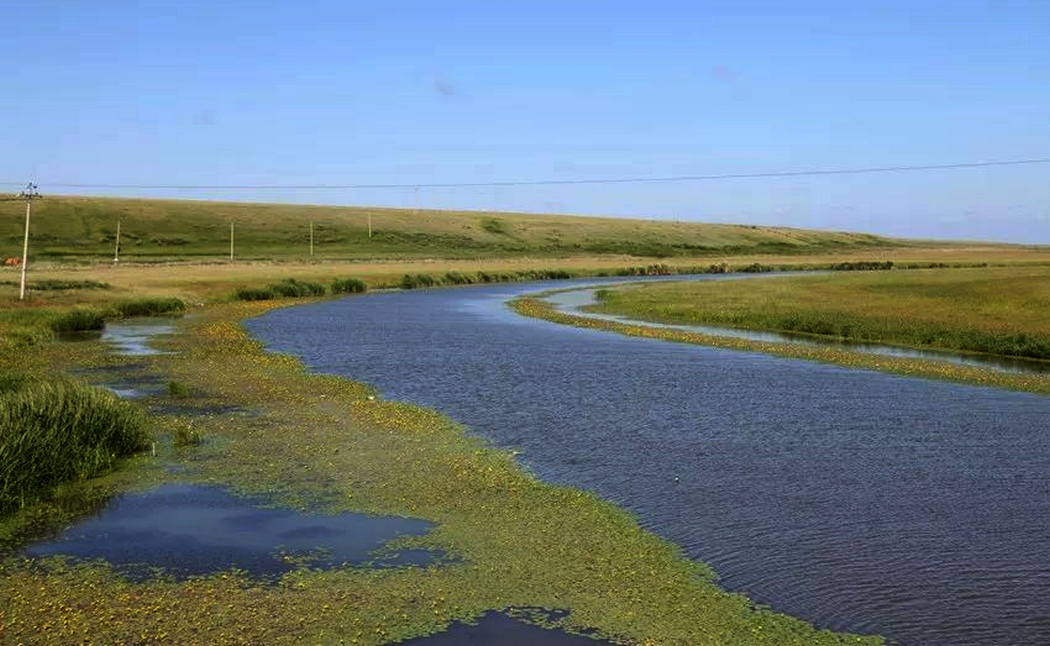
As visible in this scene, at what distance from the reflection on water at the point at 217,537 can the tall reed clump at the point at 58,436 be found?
133cm

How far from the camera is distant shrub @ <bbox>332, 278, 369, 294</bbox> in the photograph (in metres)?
80.4

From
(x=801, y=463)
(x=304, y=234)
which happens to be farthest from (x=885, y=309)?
(x=304, y=234)

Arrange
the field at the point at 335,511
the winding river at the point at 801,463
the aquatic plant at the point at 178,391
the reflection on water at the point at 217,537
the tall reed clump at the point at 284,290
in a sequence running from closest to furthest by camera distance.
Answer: the field at the point at 335,511
the winding river at the point at 801,463
the reflection on water at the point at 217,537
the aquatic plant at the point at 178,391
the tall reed clump at the point at 284,290

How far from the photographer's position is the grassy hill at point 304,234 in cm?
12569

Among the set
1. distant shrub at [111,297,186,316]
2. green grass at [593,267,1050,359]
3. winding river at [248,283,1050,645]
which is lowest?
distant shrub at [111,297,186,316]

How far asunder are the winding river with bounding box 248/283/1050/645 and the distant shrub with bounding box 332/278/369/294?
142 feet

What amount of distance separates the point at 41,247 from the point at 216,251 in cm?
1948

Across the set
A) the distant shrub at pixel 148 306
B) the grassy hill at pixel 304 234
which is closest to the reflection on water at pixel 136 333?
the distant shrub at pixel 148 306

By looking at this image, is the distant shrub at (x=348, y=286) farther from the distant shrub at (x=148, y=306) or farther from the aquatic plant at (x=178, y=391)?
the aquatic plant at (x=178, y=391)

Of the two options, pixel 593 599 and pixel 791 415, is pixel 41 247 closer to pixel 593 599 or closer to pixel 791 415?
pixel 791 415

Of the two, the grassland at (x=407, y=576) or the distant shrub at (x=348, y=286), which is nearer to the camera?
the grassland at (x=407, y=576)

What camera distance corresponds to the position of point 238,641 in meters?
9.98

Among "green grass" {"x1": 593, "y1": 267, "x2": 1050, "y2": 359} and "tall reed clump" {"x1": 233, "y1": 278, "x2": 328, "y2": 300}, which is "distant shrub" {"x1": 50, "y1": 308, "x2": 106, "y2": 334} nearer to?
"tall reed clump" {"x1": 233, "y1": 278, "x2": 328, "y2": 300}

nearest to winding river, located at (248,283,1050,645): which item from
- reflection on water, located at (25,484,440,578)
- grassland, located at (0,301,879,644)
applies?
grassland, located at (0,301,879,644)
